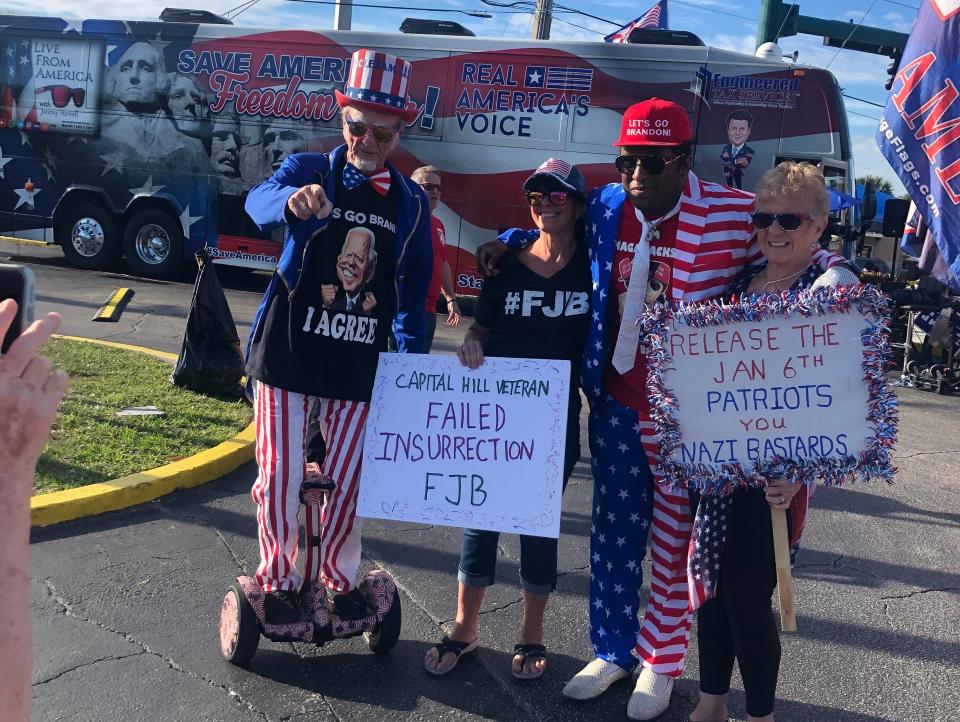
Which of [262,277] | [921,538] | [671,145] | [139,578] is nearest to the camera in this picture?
[671,145]

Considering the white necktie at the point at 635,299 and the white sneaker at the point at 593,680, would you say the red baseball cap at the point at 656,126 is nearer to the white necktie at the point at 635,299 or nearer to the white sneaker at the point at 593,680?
the white necktie at the point at 635,299

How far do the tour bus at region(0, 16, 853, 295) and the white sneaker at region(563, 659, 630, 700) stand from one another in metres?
8.76

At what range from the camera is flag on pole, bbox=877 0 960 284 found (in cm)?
540

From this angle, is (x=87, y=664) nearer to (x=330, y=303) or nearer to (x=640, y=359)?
(x=330, y=303)

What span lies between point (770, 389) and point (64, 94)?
13.7m

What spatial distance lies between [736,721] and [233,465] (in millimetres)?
3307

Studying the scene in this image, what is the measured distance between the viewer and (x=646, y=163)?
291 centimetres

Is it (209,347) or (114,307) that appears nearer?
(114,307)

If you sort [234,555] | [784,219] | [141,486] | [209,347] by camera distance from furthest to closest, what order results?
[209,347], [141,486], [234,555], [784,219]

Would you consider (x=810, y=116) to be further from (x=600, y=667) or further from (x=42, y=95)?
(x=42, y=95)

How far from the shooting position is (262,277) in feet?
51.2

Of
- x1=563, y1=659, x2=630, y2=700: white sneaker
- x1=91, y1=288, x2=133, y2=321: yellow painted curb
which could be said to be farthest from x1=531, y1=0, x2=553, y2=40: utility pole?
x1=563, y1=659, x2=630, y2=700: white sneaker

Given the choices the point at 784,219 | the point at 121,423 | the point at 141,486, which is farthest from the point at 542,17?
the point at 784,219

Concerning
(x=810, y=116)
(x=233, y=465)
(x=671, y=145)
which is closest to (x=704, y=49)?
(x=810, y=116)
